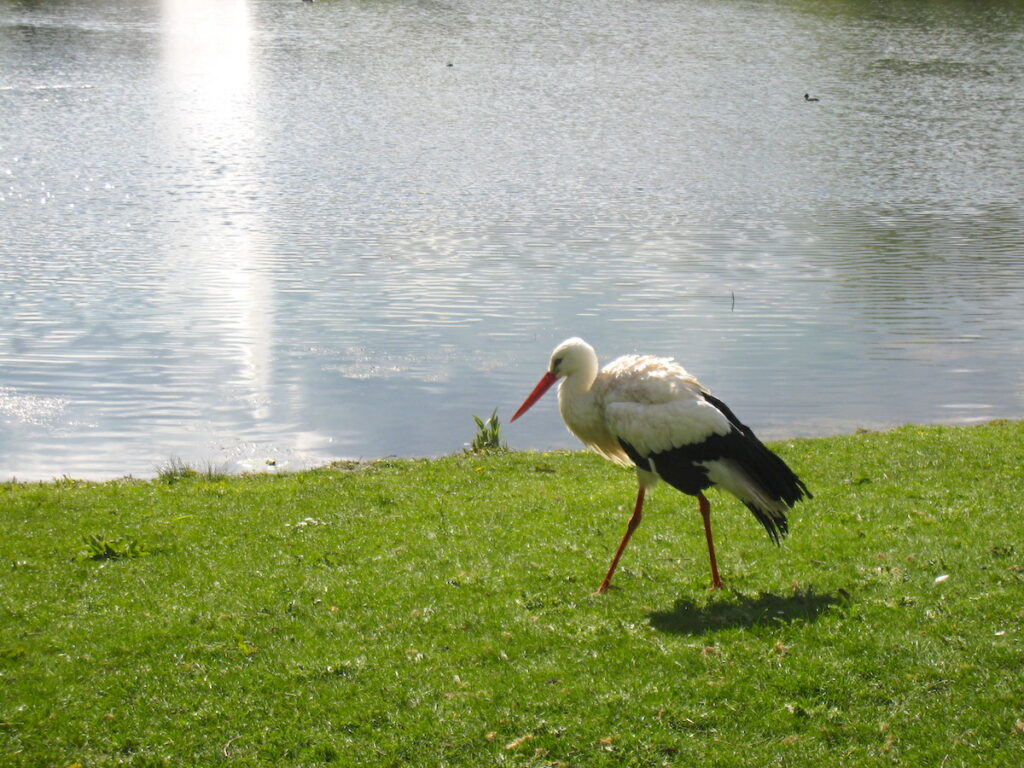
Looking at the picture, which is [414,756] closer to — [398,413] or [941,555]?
[941,555]

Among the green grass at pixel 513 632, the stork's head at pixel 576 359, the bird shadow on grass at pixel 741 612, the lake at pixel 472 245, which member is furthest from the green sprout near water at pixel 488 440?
the bird shadow on grass at pixel 741 612

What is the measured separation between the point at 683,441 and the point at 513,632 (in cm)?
200

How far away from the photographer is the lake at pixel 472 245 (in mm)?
18672

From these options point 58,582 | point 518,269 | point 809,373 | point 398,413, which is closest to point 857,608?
point 58,582

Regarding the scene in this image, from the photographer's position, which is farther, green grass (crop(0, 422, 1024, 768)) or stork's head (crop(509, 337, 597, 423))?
stork's head (crop(509, 337, 597, 423))

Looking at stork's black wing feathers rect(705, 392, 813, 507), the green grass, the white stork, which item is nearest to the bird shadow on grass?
the green grass

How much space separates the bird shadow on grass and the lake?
26.7 feet

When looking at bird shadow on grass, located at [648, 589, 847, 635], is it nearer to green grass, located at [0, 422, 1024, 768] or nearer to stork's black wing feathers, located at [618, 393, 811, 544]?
green grass, located at [0, 422, 1024, 768]

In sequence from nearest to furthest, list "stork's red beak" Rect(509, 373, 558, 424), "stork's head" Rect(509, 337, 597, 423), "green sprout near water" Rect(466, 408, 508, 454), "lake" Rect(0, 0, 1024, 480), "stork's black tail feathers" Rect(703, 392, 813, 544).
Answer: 1. "stork's black tail feathers" Rect(703, 392, 813, 544)
2. "stork's head" Rect(509, 337, 597, 423)
3. "stork's red beak" Rect(509, 373, 558, 424)
4. "green sprout near water" Rect(466, 408, 508, 454)
5. "lake" Rect(0, 0, 1024, 480)

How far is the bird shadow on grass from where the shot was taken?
852cm

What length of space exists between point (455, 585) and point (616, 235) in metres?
21.0

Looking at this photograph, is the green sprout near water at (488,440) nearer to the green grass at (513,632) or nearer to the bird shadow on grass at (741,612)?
the green grass at (513,632)

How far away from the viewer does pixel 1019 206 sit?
32625 millimetres

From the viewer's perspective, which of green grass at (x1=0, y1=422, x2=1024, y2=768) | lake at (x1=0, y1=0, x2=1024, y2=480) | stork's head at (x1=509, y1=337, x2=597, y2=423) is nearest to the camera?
green grass at (x1=0, y1=422, x2=1024, y2=768)
